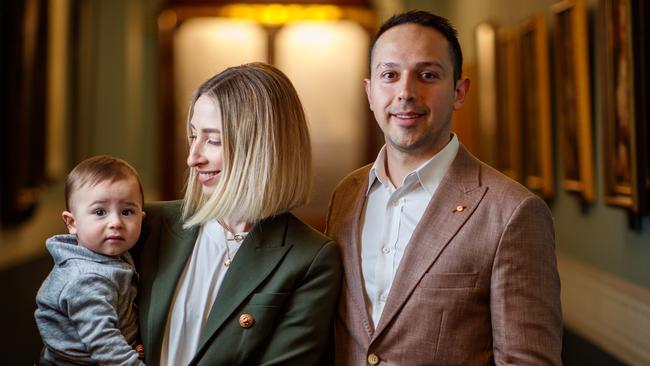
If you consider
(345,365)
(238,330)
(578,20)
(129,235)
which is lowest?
(345,365)

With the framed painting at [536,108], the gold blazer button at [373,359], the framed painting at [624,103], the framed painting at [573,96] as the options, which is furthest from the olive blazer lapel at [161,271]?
the framed painting at [536,108]

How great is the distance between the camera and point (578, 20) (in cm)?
486

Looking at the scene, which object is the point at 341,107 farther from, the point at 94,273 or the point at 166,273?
the point at 94,273

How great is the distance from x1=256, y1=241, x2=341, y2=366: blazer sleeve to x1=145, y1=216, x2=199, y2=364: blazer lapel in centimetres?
31

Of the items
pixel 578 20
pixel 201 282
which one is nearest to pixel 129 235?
pixel 201 282

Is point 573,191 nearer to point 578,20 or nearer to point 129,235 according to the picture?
point 578,20

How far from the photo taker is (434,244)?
2.51 m

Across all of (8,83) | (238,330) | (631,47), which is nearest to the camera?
(238,330)

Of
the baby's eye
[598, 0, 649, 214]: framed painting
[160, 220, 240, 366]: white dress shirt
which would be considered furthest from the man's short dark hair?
[598, 0, 649, 214]: framed painting

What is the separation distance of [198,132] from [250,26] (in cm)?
848

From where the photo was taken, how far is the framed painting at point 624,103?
152 inches

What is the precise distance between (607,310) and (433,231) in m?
2.46

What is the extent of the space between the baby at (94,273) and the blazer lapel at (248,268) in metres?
0.24

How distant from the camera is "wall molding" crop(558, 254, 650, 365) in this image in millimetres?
4066
